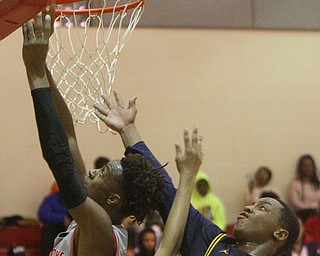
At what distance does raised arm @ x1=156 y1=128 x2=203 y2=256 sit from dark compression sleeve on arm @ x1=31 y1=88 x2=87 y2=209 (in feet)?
1.58

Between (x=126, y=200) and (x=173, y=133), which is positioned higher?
(x=173, y=133)

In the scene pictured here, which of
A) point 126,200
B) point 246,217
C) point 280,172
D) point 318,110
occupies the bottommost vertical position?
point 126,200

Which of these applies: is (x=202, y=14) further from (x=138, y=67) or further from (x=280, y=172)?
(x=280, y=172)

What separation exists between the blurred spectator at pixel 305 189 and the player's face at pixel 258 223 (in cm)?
493

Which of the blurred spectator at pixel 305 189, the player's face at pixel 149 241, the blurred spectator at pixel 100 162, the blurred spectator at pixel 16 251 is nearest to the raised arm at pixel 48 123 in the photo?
the blurred spectator at pixel 16 251

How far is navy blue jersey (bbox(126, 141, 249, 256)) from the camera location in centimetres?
284

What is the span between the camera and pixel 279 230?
2906mm

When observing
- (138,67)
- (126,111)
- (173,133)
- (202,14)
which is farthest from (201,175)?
(126,111)

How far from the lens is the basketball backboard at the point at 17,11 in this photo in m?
2.28

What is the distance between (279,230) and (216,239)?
24 cm

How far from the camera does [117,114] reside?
9.95ft

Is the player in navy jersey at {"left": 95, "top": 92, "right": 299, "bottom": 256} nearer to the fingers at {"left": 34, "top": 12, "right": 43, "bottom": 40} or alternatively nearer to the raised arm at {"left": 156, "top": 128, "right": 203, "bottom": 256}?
the raised arm at {"left": 156, "top": 128, "right": 203, "bottom": 256}

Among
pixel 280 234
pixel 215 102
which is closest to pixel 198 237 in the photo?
pixel 280 234

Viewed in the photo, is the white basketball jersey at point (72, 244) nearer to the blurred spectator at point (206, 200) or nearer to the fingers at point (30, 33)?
the fingers at point (30, 33)
